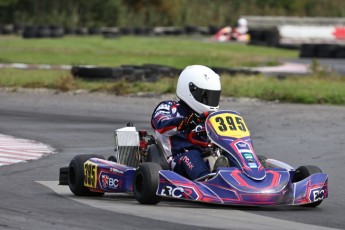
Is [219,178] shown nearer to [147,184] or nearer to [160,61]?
[147,184]

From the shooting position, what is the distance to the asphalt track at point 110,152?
6566mm

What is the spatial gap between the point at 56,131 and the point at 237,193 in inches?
267

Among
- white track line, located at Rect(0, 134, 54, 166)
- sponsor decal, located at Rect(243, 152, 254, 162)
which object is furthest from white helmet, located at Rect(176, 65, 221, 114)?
white track line, located at Rect(0, 134, 54, 166)

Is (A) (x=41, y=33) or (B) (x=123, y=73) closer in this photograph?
(B) (x=123, y=73)

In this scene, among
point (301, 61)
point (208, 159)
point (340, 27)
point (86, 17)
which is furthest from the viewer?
point (86, 17)

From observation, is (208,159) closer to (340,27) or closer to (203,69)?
(203,69)

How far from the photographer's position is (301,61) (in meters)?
32.6

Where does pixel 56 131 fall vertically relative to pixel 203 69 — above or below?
below

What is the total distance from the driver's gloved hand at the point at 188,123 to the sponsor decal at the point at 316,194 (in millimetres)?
1086

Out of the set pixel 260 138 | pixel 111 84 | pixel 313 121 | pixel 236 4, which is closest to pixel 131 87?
pixel 111 84

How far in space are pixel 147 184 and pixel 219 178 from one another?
0.51 m

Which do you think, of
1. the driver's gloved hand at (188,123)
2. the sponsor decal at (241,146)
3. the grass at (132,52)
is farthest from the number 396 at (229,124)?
the grass at (132,52)

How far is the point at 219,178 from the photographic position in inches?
289

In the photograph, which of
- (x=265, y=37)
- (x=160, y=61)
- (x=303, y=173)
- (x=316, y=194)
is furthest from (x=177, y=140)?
(x=265, y=37)
